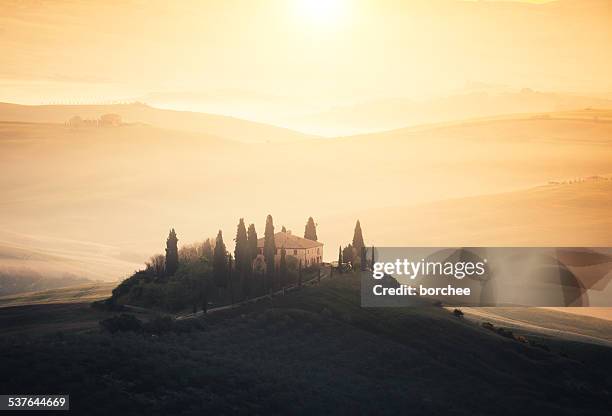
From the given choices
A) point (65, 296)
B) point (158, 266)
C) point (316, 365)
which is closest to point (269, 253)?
point (158, 266)

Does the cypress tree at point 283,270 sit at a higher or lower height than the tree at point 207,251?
lower

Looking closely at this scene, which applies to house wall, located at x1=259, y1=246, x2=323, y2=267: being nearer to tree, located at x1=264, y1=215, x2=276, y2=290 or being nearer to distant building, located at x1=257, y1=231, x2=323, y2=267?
distant building, located at x1=257, y1=231, x2=323, y2=267

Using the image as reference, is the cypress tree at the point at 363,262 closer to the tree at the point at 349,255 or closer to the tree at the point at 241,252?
the tree at the point at 349,255

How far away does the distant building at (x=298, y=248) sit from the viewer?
347 feet

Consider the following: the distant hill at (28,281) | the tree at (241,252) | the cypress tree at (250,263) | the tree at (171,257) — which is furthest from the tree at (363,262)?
the distant hill at (28,281)

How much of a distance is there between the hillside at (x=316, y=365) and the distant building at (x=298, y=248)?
7681mm

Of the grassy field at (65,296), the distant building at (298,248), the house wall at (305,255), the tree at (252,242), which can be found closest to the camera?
the grassy field at (65,296)

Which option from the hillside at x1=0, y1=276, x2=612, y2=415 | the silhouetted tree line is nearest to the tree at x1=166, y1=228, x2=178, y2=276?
the silhouetted tree line

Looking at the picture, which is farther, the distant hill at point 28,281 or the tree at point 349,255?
the distant hill at point 28,281

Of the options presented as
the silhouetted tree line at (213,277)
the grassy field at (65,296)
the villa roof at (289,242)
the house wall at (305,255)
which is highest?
the villa roof at (289,242)

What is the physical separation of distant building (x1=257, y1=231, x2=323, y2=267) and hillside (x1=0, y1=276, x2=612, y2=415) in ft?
25.2

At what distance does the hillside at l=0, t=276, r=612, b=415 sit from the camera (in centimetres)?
5578

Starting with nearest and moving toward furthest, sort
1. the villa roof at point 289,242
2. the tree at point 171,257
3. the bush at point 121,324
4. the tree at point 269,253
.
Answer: the bush at point 121,324 → the tree at point 269,253 → the tree at point 171,257 → the villa roof at point 289,242

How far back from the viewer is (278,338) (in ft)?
254
